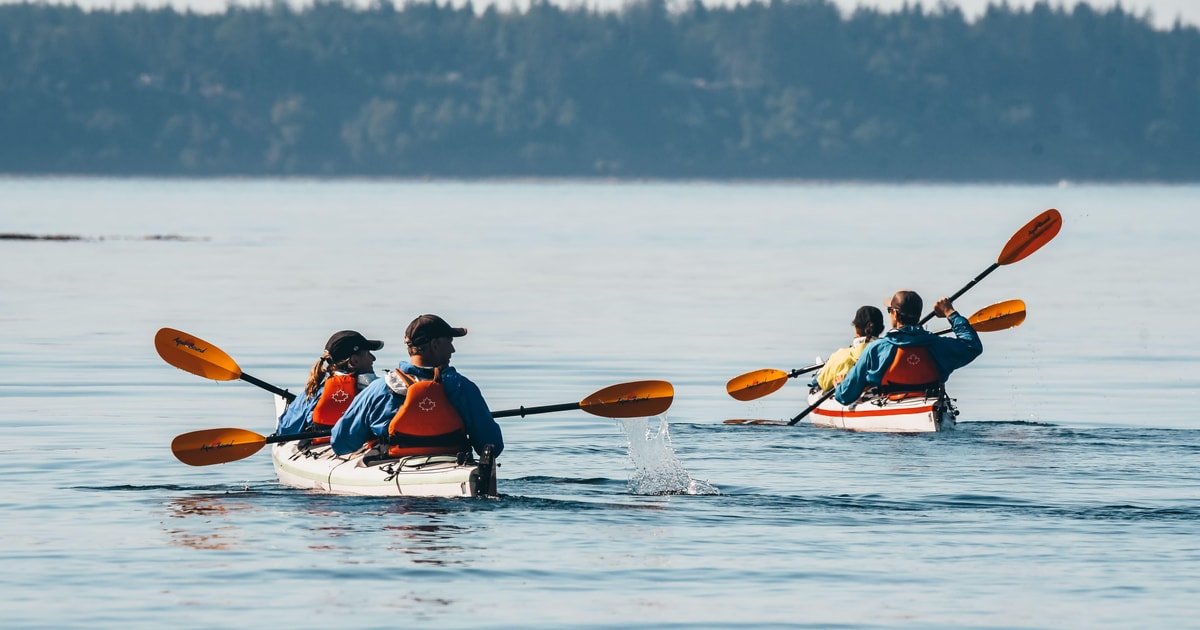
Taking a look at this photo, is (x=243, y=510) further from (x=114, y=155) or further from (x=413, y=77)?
(x=413, y=77)

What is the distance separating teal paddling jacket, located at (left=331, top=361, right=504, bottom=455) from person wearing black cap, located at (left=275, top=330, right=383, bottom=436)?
59cm

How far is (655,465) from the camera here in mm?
15727

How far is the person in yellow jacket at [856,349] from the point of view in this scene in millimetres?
18266

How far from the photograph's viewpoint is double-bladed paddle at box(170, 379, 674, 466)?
14625 mm

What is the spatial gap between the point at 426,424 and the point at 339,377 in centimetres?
117

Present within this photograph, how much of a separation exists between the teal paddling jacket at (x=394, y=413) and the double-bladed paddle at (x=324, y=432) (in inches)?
23.0

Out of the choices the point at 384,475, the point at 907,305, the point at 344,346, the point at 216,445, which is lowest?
the point at 384,475

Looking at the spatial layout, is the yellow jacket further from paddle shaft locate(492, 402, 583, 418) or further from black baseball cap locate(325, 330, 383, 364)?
black baseball cap locate(325, 330, 383, 364)

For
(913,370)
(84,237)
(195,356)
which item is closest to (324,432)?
(195,356)

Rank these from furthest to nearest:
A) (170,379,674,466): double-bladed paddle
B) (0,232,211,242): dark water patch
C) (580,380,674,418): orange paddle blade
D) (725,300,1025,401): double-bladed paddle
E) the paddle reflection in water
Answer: (0,232,211,242): dark water patch, (725,300,1025,401): double-bladed paddle, (580,380,674,418): orange paddle blade, (170,379,674,466): double-bladed paddle, the paddle reflection in water

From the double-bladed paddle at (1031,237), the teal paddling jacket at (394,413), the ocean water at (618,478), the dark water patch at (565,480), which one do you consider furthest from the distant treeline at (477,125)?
the teal paddling jacket at (394,413)

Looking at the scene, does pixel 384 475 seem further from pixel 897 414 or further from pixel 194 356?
pixel 897 414

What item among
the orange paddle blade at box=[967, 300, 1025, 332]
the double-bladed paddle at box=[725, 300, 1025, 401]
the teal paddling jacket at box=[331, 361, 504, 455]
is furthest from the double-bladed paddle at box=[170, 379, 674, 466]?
the orange paddle blade at box=[967, 300, 1025, 332]

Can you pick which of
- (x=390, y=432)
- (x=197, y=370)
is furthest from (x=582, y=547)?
(x=197, y=370)
